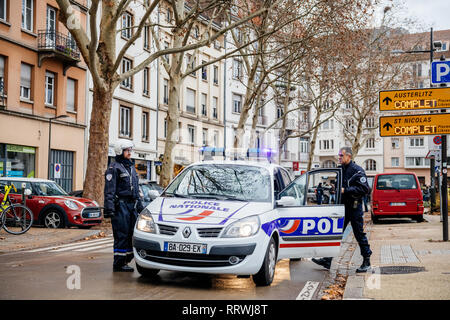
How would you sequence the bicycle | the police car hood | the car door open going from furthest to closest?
the bicycle < the car door open < the police car hood

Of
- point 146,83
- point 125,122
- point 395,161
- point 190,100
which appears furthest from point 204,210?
point 395,161

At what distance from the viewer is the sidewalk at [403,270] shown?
263 inches

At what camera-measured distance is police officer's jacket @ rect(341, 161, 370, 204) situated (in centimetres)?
856

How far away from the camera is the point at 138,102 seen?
36.8 meters

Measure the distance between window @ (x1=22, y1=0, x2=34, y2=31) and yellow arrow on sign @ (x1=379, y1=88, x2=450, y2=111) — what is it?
20.1 m

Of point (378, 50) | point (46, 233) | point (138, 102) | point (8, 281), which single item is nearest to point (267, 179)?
point (8, 281)

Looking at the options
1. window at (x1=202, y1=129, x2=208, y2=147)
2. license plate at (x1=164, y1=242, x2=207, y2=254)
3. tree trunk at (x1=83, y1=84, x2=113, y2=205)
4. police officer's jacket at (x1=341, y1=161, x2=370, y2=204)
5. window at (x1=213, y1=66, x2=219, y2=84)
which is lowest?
license plate at (x1=164, y1=242, x2=207, y2=254)

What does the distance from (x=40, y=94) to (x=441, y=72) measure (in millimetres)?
20500

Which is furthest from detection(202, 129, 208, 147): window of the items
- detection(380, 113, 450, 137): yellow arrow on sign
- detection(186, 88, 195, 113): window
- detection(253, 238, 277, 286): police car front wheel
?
detection(253, 238, 277, 286): police car front wheel

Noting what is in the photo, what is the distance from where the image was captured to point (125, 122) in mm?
35562

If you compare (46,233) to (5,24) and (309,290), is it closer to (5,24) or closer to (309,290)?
(309,290)

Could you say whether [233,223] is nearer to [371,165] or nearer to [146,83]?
[146,83]

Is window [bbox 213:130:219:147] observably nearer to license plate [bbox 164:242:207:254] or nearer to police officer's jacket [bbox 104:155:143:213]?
police officer's jacket [bbox 104:155:143:213]

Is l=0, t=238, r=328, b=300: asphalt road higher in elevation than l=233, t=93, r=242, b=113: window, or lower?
lower
